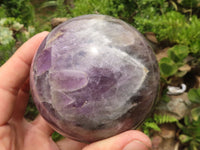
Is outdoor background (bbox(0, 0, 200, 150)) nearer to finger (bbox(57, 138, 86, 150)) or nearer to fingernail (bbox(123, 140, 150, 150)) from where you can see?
finger (bbox(57, 138, 86, 150))

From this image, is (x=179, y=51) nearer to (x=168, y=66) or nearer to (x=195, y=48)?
(x=168, y=66)

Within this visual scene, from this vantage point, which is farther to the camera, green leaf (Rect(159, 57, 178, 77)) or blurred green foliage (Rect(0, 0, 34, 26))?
blurred green foliage (Rect(0, 0, 34, 26))

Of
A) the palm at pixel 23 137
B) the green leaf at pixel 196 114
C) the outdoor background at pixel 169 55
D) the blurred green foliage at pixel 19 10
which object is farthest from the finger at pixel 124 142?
the blurred green foliage at pixel 19 10

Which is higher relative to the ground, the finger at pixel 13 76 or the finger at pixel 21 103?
the finger at pixel 13 76

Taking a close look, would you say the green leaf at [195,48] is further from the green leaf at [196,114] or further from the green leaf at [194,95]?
the green leaf at [196,114]

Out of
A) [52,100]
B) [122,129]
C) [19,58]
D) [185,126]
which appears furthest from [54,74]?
[185,126]

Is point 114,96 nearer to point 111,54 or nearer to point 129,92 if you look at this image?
point 129,92

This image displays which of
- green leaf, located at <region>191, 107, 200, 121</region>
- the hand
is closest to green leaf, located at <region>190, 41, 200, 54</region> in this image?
green leaf, located at <region>191, 107, 200, 121</region>
